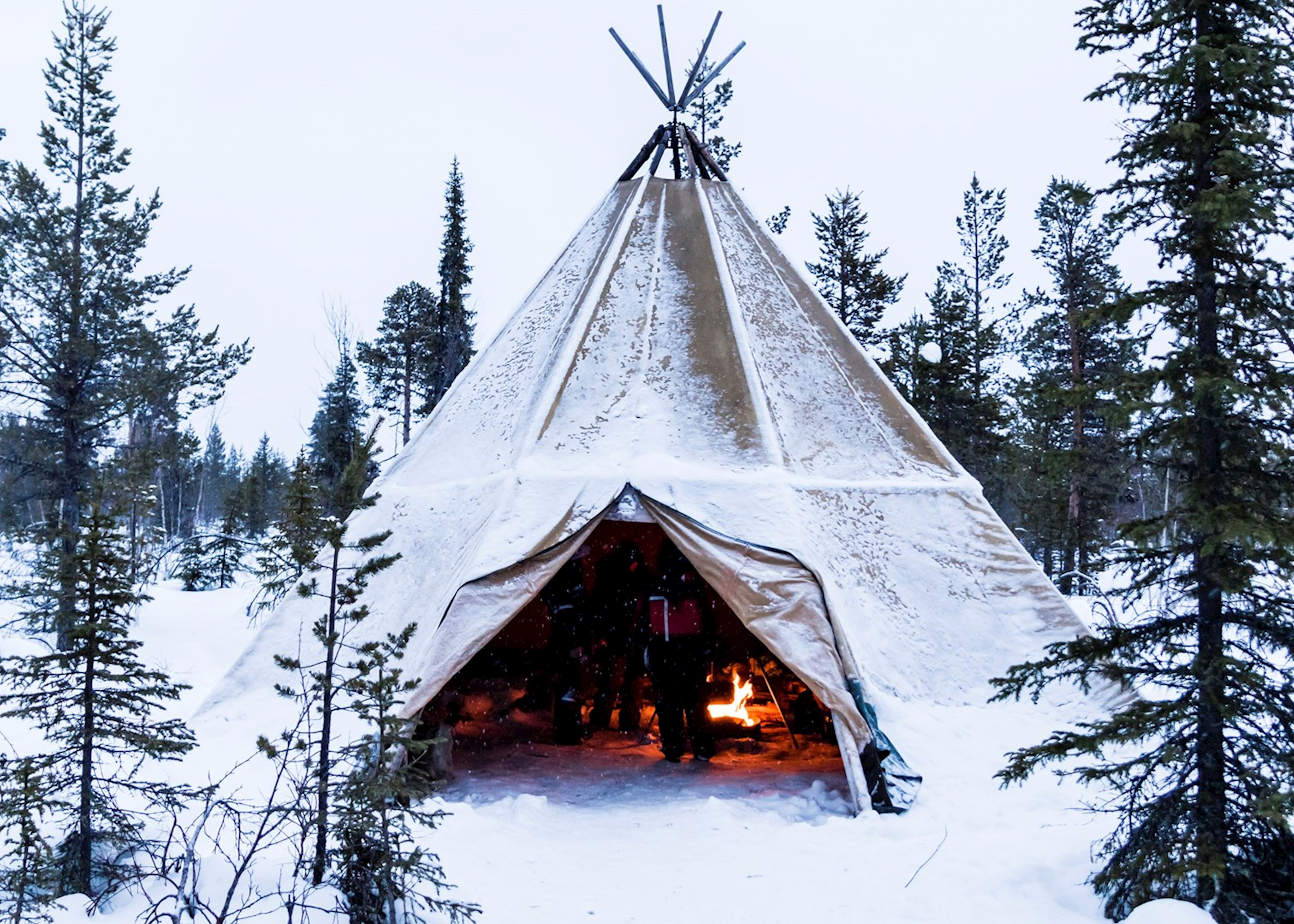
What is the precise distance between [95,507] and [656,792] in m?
3.85

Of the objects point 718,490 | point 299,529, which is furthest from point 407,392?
point 299,529

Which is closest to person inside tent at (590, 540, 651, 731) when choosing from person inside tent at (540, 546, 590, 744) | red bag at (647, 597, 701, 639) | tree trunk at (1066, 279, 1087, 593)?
person inside tent at (540, 546, 590, 744)

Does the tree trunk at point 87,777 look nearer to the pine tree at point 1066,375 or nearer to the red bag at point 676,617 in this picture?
the red bag at point 676,617

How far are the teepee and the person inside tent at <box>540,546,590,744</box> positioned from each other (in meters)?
1.57

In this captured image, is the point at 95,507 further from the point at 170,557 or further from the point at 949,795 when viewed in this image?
the point at 170,557

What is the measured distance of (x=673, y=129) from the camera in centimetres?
1069

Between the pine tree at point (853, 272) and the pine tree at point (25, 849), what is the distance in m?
16.1

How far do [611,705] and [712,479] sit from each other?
301cm

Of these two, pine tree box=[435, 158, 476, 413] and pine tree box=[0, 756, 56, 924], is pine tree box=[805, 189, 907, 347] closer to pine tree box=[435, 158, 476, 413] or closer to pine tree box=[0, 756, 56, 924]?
pine tree box=[435, 158, 476, 413]

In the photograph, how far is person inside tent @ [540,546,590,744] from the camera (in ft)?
25.0

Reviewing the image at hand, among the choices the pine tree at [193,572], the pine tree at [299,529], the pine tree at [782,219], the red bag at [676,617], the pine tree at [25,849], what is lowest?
the pine tree at [193,572]

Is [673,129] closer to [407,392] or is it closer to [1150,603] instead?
[1150,603]

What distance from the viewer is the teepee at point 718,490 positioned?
5773mm

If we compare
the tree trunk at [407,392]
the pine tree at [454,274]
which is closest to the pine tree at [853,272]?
the pine tree at [454,274]
